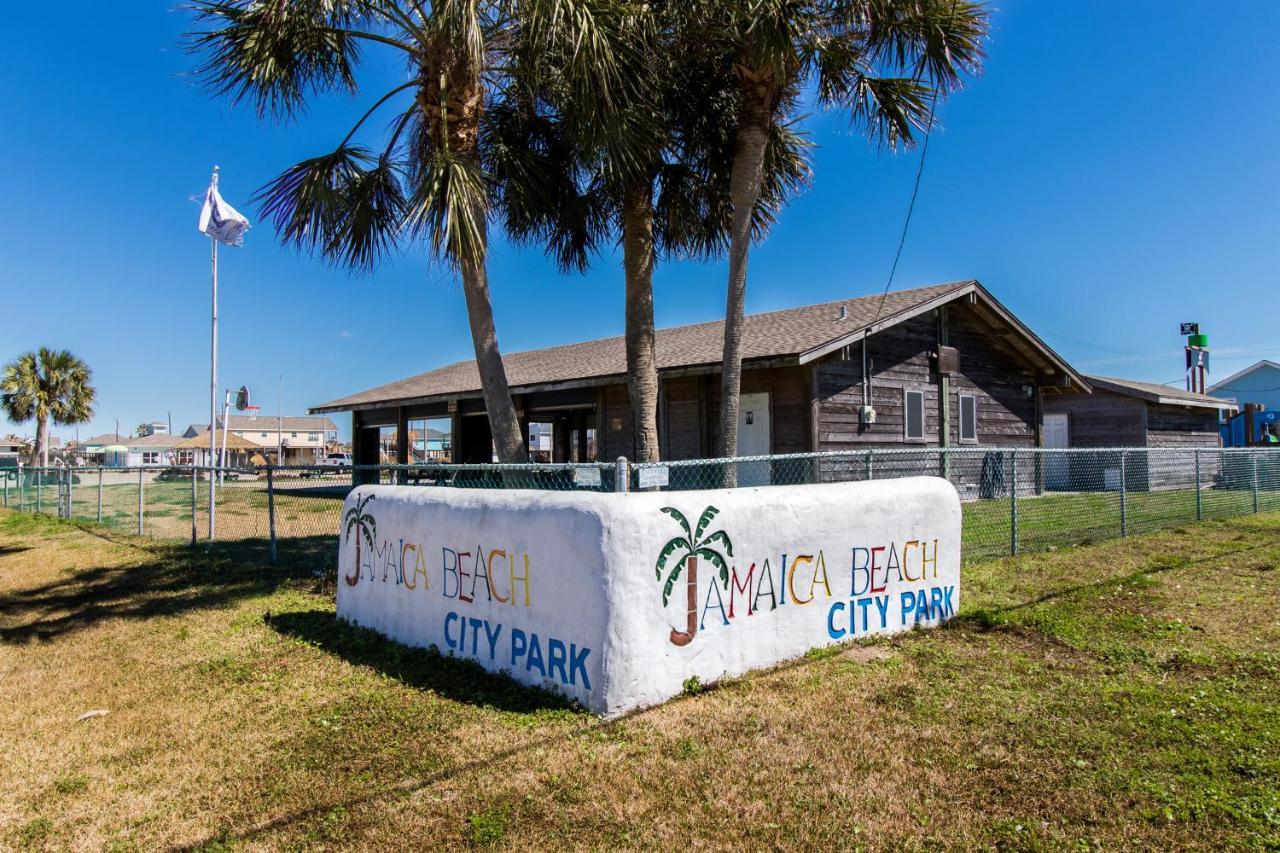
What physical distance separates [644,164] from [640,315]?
1.64 m

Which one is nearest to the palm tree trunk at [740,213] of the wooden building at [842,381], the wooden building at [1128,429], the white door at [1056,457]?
the wooden building at [842,381]

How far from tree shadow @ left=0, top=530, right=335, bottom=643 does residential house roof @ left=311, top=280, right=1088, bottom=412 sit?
7.32 meters

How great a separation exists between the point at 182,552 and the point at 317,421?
8775cm

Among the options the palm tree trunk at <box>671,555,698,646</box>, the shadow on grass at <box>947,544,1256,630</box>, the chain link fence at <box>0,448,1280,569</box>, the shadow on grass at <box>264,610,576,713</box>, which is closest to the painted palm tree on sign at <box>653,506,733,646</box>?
the palm tree trunk at <box>671,555,698,646</box>

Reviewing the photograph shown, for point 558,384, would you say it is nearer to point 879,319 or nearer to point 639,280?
point 879,319

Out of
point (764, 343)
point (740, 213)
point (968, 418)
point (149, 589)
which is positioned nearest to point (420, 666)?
point (149, 589)

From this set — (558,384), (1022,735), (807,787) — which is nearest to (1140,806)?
(1022,735)

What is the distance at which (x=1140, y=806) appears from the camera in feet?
9.98

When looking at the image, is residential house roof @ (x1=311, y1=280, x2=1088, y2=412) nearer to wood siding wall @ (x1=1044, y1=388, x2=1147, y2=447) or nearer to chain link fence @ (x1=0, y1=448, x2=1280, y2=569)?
chain link fence @ (x1=0, y1=448, x2=1280, y2=569)

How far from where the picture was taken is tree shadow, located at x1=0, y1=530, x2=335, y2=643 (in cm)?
729

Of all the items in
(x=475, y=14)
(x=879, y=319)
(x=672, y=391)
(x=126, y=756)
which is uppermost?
(x=475, y=14)

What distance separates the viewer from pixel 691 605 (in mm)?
4441

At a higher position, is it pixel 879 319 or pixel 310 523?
pixel 879 319

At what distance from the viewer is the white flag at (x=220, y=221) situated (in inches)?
522
